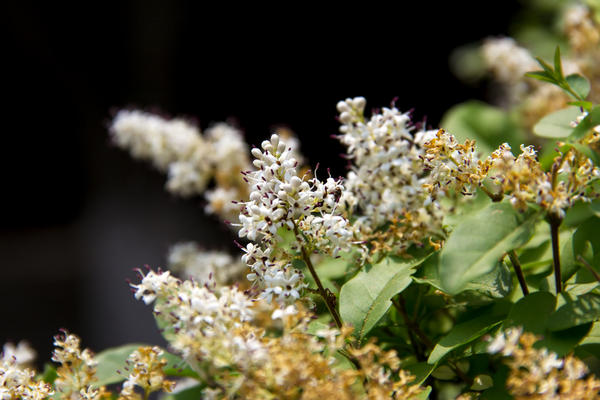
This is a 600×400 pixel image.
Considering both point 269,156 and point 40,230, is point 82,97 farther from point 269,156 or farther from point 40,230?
point 269,156

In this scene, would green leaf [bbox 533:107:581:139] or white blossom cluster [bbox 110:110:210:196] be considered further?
white blossom cluster [bbox 110:110:210:196]

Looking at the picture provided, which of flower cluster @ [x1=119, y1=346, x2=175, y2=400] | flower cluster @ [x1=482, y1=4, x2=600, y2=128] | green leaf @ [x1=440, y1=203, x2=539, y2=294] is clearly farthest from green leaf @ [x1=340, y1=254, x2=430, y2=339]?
flower cluster @ [x1=482, y1=4, x2=600, y2=128]

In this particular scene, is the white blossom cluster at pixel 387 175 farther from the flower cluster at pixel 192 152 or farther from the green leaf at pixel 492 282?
the flower cluster at pixel 192 152

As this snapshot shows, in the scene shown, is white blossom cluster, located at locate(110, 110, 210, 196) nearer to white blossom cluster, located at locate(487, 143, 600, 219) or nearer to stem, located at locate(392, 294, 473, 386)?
stem, located at locate(392, 294, 473, 386)

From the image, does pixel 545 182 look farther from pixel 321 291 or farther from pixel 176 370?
pixel 176 370

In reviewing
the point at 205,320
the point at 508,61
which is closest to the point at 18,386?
the point at 205,320

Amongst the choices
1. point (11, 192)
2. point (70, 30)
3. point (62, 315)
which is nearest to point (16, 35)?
point (70, 30)
